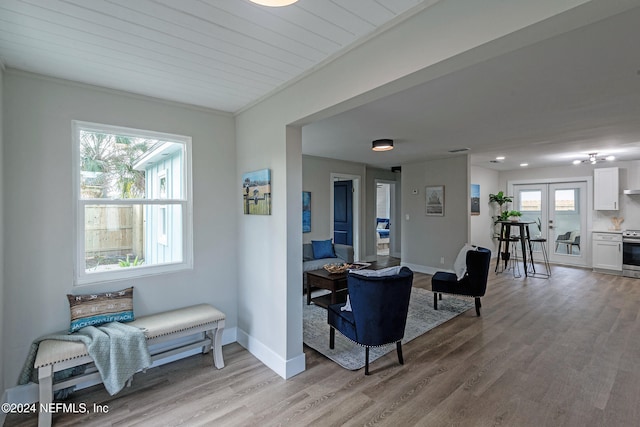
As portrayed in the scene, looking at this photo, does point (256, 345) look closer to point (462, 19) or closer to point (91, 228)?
point (91, 228)

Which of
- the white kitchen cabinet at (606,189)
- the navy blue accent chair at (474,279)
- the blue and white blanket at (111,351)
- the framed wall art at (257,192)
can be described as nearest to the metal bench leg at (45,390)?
the blue and white blanket at (111,351)

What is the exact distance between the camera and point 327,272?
436cm

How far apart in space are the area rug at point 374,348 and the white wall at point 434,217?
1459 mm

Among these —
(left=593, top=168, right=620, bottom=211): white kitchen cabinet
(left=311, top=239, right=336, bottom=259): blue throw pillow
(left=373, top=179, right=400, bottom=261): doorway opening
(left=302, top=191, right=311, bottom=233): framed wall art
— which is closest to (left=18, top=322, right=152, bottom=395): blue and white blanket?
(left=311, top=239, right=336, bottom=259): blue throw pillow

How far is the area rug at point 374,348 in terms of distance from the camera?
3.02m

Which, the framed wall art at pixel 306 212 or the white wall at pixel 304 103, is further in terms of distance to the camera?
the framed wall art at pixel 306 212

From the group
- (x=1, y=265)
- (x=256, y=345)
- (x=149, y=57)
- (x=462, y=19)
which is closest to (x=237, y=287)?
(x=256, y=345)

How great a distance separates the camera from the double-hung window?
8.57 ft

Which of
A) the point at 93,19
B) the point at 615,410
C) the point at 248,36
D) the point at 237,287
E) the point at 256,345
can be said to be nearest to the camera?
the point at 93,19

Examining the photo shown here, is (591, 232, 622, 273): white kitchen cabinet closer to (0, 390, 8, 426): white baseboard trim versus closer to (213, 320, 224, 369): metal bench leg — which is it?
(213, 320, 224, 369): metal bench leg

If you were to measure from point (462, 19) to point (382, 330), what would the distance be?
2332 millimetres

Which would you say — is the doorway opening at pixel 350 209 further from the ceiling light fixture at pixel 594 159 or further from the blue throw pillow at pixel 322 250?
the ceiling light fixture at pixel 594 159

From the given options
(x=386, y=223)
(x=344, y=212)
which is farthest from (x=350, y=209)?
(x=386, y=223)

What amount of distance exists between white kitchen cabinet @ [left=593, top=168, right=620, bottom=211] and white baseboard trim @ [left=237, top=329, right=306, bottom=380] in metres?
7.75
